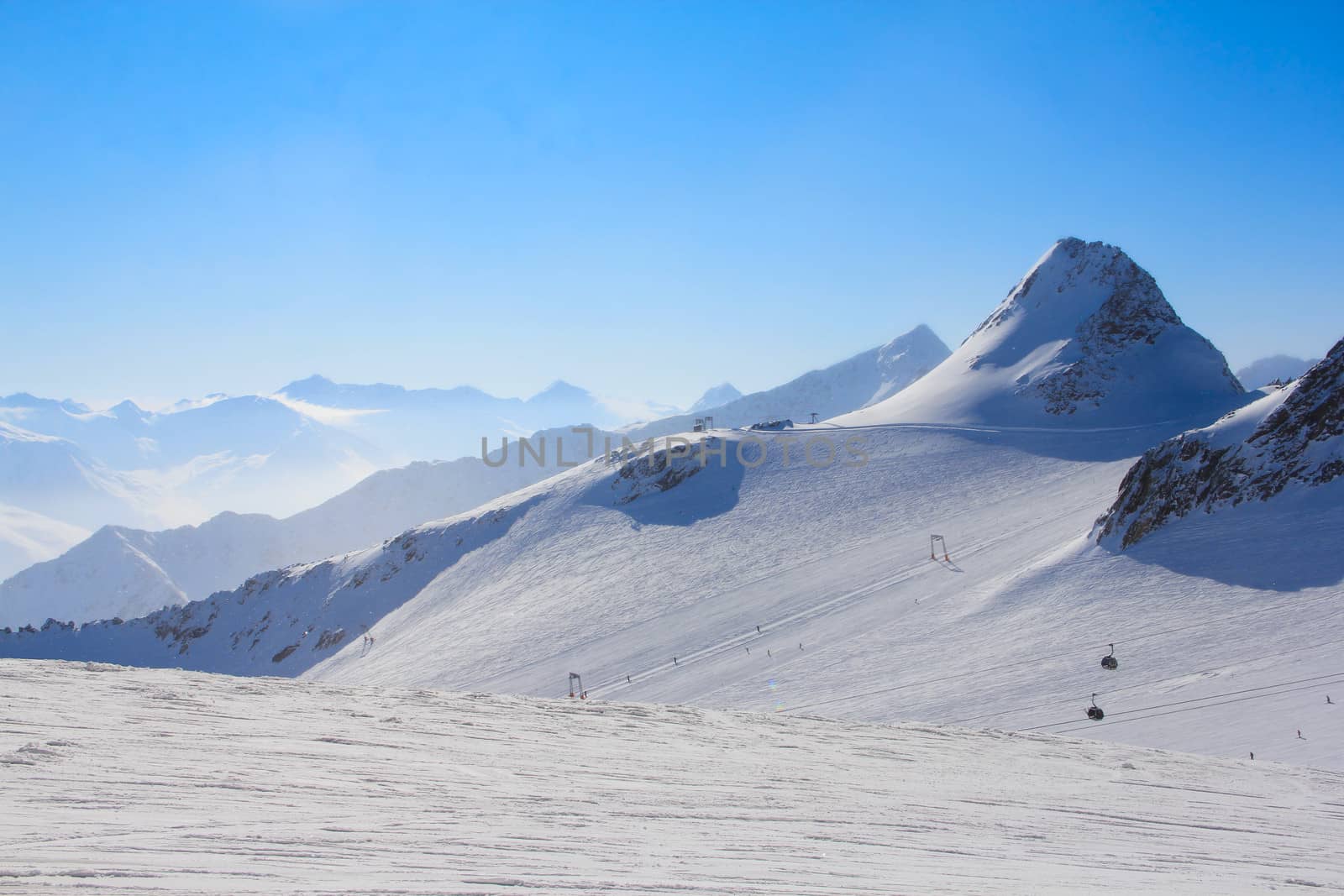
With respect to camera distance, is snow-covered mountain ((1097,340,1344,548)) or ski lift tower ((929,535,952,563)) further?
ski lift tower ((929,535,952,563))

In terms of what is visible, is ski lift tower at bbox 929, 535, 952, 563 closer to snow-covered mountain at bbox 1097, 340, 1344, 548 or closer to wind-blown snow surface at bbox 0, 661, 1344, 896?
snow-covered mountain at bbox 1097, 340, 1344, 548

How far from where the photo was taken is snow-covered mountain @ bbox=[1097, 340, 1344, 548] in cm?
3912

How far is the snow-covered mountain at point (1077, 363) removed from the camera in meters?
74.2

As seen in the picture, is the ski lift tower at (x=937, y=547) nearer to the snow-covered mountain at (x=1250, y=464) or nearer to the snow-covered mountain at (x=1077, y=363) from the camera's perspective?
the snow-covered mountain at (x=1250, y=464)

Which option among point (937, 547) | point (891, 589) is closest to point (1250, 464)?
point (937, 547)

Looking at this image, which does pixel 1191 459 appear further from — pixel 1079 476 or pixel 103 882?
pixel 103 882

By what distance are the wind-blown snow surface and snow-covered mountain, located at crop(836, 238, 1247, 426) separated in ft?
215

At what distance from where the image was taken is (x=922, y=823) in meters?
9.45

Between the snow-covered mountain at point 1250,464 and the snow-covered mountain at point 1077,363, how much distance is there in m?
30.7

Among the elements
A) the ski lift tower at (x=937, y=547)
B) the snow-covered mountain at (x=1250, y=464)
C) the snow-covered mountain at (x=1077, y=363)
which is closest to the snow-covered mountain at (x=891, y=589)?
the snow-covered mountain at (x=1077, y=363)

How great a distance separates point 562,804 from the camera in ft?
28.8

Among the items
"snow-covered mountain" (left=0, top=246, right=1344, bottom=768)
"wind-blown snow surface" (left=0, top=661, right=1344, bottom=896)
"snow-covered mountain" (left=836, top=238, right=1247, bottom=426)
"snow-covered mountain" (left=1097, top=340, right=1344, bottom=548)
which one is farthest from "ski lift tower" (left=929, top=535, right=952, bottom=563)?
"wind-blown snow surface" (left=0, top=661, right=1344, bottom=896)

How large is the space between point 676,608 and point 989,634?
60.2ft

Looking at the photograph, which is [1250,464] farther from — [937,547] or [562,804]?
[562,804]
